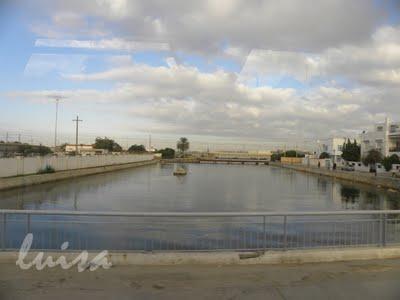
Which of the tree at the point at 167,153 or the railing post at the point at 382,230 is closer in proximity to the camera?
the railing post at the point at 382,230

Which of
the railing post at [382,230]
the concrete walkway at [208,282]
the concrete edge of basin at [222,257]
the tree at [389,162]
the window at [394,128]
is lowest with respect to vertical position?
the concrete walkway at [208,282]

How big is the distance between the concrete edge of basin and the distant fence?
1455 inches

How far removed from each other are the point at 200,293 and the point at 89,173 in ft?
221

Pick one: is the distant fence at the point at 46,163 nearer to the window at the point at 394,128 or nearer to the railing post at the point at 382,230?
the railing post at the point at 382,230

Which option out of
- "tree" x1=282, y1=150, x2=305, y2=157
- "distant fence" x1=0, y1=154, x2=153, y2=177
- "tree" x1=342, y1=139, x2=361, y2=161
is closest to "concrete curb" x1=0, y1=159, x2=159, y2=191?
"distant fence" x1=0, y1=154, x2=153, y2=177

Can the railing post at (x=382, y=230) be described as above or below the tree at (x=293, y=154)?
below

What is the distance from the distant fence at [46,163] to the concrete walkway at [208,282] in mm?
37780

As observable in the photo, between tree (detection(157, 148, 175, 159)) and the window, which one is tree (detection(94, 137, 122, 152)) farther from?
the window

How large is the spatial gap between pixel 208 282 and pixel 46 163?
5151 cm

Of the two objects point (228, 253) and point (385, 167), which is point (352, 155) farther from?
point (228, 253)

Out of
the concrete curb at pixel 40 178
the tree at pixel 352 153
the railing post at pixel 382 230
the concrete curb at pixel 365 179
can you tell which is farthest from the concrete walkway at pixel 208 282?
the tree at pixel 352 153

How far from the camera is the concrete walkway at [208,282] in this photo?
586 centimetres

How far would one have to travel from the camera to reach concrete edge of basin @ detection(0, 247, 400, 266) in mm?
7285

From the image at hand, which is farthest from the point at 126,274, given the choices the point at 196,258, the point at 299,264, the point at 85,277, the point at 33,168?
the point at 33,168
